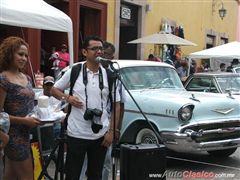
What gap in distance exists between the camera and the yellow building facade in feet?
53.0

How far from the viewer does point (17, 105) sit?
144 inches

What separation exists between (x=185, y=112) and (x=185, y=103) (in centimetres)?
14

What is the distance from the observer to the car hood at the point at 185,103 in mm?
6793

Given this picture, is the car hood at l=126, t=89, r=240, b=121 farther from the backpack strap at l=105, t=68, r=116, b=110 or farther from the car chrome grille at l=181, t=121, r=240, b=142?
the backpack strap at l=105, t=68, r=116, b=110

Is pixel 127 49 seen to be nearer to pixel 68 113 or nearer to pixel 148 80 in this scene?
pixel 148 80

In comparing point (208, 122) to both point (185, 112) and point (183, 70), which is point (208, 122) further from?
point (183, 70)

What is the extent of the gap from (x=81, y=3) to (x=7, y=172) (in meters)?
11.0

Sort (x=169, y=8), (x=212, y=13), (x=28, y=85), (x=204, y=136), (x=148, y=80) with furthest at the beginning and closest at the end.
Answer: (x=212, y=13) < (x=169, y=8) < (x=148, y=80) < (x=204, y=136) < (x=28, y=85)

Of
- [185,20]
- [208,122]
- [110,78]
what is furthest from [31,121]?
[185,20]

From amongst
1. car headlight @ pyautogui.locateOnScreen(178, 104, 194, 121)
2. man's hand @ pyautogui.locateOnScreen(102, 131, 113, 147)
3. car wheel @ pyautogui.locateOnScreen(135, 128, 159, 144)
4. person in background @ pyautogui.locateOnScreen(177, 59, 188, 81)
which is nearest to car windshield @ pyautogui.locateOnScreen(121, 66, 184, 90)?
car wheel @ pyautogui.locateOnScreen(135, 128, 159, 144)

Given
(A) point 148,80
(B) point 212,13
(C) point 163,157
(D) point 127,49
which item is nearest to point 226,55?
(D) point 127,49

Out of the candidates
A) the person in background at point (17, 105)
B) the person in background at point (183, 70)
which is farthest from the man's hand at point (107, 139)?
the person in background at point (183, 70)

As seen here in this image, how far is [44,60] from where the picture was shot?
13.8m

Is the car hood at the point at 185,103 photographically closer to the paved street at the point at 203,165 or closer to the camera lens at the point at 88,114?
the paved street at the point at 203,165
